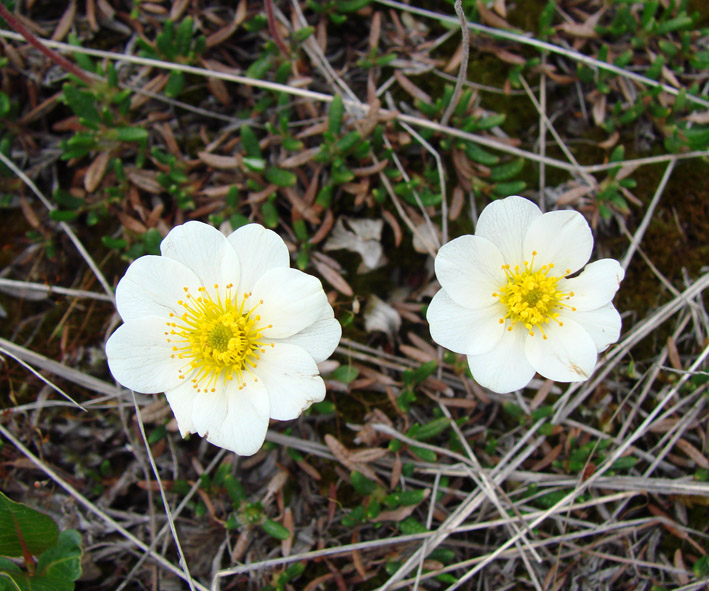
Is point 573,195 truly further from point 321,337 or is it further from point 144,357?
point 144,357

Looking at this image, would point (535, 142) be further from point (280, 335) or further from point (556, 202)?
point (280, 335)

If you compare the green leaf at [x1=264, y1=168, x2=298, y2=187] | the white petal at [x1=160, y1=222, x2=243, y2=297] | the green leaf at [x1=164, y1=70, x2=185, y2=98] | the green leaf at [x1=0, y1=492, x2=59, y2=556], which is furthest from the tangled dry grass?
the white petal at [x1=160, y1=222, x2=243, y2=297]

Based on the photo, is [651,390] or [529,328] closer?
[529,328]

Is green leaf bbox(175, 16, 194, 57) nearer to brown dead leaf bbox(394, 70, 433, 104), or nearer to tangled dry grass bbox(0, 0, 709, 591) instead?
tangled dry grass bbox(0, 0, 709, 591)

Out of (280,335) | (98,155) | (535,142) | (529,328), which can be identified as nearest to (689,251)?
(535,142)

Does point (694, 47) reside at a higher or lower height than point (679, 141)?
higher

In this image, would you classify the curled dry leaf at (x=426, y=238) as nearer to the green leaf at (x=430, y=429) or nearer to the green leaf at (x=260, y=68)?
the green leaf at (x=430, y=429)

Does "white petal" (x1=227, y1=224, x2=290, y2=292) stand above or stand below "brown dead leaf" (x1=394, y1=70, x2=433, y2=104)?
below

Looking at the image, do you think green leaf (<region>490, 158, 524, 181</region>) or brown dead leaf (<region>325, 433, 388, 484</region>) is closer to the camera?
brown dead leaf (<region>325, 433, 388, 484</region>)
